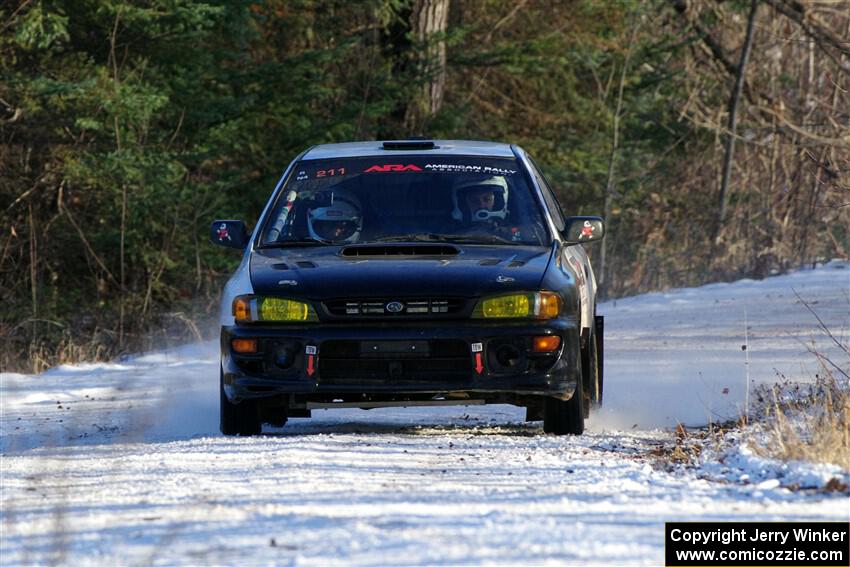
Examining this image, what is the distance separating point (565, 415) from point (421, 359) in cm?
94

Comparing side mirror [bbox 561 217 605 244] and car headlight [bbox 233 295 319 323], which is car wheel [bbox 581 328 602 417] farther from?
car headlight [bbox 233 295 319 323]

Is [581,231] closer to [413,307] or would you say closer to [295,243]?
[413,307]

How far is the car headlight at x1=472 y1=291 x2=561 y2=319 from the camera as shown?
825 cm

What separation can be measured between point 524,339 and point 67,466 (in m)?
2.36

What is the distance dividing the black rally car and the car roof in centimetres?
66

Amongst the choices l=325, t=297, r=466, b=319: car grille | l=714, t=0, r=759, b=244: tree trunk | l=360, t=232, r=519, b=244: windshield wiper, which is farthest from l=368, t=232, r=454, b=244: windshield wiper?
l=714, t=0, r=759, b=244: tree trunk

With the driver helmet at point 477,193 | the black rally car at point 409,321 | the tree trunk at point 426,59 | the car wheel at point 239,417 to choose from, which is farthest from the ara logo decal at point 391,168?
the tree trunk at point 426,59

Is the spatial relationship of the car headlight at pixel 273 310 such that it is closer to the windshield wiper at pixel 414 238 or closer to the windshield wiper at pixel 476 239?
the windshield wiper at pixel 414 238

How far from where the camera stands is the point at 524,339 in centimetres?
822

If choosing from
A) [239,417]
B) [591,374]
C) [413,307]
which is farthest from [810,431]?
[239,417]

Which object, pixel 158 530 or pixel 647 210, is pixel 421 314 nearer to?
pixel 158 530

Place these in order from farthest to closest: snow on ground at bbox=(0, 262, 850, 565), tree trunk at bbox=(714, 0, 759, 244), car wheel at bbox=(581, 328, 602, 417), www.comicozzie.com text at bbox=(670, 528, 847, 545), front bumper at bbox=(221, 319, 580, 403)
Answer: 1. tree trunk at bbox=(714, 0, 759, 244)
2. car wheel at bbox=(581, 328, 602, 417)
3. front bumper at bbox=(221, 319, 580, 403)
4. www.comicozzie.com text at bbox=(670, 528, 847, 545)
5. snow on ground at bbox=(0, 262, 850, 565)

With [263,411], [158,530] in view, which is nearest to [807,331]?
[263,411]

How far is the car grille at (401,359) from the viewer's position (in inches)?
324
